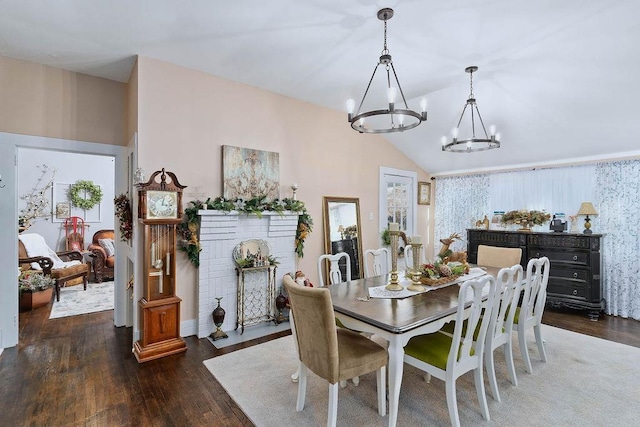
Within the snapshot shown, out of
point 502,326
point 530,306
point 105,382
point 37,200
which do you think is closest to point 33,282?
point 37,200

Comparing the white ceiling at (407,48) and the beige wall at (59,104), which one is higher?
the white ceiling at (407,48)

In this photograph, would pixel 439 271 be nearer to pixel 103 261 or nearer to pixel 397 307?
pixel 397 307

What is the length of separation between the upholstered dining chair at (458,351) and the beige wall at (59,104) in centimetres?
393

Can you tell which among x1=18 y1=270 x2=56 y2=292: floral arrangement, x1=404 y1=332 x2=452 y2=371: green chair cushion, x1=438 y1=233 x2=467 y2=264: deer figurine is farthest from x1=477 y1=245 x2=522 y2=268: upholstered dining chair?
x1=18 y1=270 x2=56 y2=292: floral arrangement

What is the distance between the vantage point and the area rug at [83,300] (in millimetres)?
4281

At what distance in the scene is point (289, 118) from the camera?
4.28m

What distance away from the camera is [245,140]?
12.8 feet

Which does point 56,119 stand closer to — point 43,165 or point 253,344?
point 253,344

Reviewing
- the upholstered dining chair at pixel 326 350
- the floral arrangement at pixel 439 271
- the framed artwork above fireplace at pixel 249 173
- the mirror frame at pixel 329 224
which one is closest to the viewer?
the upholstered dining chair at pixel 326 350

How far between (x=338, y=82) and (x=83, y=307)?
4.70 meters

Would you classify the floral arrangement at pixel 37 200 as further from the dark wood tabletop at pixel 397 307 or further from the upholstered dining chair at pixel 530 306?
the upholstered dining chair at pixel 530 306

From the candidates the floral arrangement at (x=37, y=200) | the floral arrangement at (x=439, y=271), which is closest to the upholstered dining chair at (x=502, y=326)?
the floral arrangement at (x=439, y=271)

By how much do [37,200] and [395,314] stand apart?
24.8 ft

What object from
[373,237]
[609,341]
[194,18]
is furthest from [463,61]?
[609,341]
